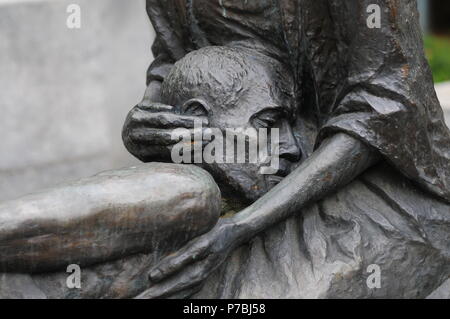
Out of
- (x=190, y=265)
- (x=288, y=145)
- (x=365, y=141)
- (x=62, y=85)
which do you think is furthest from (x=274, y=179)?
(x=62, y=85)

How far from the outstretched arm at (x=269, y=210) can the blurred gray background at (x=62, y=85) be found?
2274 millimetres

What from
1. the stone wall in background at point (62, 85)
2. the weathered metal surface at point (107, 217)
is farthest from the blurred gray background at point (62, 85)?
the weathered metal surface at point (107, 217)

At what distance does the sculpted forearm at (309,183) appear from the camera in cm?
234

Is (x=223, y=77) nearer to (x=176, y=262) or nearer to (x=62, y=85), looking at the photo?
(x=176, y=262)

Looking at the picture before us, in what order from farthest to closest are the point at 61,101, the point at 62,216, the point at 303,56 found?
the point at 61,101 → the point at 303,56 → the point at 62,216

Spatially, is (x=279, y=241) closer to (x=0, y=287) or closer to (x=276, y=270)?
(x=276, y=270)

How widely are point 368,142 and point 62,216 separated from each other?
796 mm

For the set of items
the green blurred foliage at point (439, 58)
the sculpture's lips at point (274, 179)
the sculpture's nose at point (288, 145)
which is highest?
the sculpture's nose at point (288, 145)

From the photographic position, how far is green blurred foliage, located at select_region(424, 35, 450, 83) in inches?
251

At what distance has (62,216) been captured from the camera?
7.00ft

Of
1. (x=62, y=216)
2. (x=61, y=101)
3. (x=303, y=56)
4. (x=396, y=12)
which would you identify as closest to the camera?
(x=62, y=216)

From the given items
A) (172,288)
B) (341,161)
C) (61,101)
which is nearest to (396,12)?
(341,161)

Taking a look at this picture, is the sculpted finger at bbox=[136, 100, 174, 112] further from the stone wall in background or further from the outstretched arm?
the stone wall in background

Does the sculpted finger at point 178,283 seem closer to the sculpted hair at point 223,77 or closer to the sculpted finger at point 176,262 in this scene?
the sculpted finger at point 176,262
